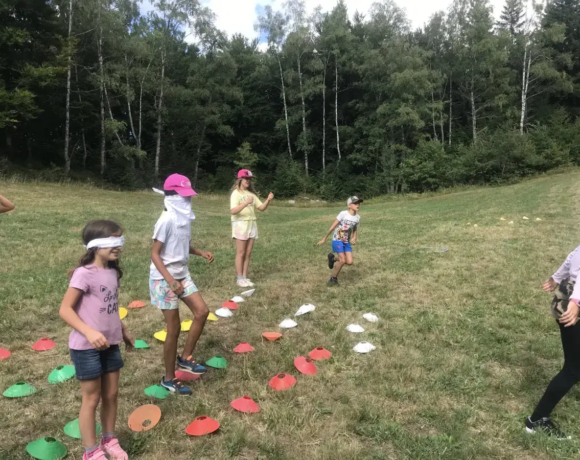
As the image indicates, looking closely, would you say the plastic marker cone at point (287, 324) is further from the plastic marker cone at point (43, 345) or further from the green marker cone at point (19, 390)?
the green marker cone at point (19, 390)

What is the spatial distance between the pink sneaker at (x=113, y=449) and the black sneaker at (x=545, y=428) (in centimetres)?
290

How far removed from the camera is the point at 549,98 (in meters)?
41.3

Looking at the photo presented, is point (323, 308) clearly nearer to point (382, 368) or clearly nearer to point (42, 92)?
point (382, 368)

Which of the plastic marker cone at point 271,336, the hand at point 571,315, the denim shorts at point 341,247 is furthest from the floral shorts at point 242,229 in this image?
the hand at point 571,315

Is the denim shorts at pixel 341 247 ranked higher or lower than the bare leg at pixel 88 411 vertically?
higher

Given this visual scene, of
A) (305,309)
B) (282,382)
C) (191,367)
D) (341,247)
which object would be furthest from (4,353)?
(341,247)

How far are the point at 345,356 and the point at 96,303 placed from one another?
107 inches

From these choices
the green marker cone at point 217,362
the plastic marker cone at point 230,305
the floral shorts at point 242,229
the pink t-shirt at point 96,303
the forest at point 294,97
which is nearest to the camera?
the pink t-shirt at point 96,303

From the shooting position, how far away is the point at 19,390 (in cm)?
365

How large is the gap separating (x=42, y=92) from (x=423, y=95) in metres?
27.8

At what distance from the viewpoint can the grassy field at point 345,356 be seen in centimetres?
307

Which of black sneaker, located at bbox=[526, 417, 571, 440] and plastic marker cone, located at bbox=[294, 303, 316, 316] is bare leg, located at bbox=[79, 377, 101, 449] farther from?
plastic marker cone, located at bbox=[294, 303, 316, 316]

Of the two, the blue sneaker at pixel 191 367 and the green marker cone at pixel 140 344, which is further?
the green marker cone at pixel 140 344

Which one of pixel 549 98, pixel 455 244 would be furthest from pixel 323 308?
pixel 549 98
